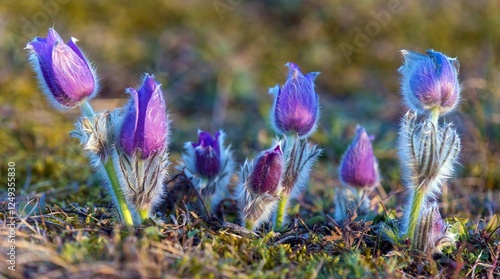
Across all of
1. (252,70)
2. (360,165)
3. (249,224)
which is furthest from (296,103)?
(252,70)

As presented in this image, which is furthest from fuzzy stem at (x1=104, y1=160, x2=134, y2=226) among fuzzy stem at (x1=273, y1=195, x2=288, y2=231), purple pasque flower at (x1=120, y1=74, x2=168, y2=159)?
fuzzy stem at (x1=273, y1=195, x2=288, y2=231)

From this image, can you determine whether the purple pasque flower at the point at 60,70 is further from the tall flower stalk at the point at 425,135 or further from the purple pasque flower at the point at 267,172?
the tall flower stalk at the point at 425,135

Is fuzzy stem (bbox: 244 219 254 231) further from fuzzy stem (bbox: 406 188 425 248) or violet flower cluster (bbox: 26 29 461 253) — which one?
fuzzy stem (bbox: 406 188 425 248)

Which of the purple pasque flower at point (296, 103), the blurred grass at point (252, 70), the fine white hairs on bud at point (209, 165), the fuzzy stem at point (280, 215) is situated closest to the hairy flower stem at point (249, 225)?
the fuzzy stem at point (280, 215)

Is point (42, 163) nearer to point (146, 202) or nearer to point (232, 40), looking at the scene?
point (146, 202)

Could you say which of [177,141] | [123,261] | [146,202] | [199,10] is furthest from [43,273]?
[199,10]

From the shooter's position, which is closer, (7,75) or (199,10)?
(7,75)

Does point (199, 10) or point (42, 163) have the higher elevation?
point (199, 10)
